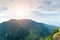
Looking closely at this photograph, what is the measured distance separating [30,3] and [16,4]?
0.17 meters

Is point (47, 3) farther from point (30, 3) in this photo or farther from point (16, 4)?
point (16, 4)

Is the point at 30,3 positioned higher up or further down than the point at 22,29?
higher up

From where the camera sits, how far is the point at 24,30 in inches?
78.4

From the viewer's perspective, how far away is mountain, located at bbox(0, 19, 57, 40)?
6.48 ft

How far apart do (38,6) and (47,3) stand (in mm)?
115

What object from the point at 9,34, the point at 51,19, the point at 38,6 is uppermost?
the point at 38,6

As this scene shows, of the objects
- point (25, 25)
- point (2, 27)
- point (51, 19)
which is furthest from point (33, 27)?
point (2, 27)

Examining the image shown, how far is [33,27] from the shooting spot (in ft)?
6.57

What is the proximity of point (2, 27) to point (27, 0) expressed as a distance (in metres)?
0.45

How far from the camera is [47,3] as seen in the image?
80.3 inches

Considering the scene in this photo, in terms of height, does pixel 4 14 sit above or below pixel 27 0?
below

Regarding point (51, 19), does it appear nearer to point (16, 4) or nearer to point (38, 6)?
point (38, 6)

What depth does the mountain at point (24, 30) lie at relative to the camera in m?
1.97

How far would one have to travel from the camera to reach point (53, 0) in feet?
6.70
